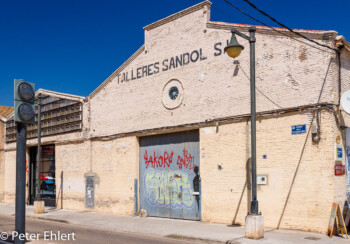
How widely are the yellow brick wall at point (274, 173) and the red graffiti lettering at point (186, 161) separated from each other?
752mm

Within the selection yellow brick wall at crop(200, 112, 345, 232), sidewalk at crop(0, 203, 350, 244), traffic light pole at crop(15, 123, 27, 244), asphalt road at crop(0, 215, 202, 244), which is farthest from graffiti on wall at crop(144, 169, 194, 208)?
traffic light pole at crop(15, 123, 27, 244)

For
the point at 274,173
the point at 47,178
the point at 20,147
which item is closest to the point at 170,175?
the point at 274,173

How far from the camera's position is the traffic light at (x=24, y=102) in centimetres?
765

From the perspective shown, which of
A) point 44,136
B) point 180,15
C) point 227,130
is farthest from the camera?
point 44,136

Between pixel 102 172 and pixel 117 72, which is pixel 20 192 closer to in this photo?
pixel 102 172

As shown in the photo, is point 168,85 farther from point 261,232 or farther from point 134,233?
point 261,232

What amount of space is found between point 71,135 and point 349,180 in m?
14.8

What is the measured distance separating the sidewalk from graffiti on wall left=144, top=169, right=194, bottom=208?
0.79 m

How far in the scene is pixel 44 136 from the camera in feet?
78.0

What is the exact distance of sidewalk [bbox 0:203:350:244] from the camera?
11.2 metres

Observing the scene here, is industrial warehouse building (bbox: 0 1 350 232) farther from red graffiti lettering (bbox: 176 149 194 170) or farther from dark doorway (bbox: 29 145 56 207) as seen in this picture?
dark doorway (bbox: 29 145 56 207)

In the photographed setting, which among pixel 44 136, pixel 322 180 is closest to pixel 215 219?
pixel 322 180

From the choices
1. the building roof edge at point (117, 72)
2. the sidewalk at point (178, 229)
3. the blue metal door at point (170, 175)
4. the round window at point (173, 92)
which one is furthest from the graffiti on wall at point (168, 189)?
the building roof edge at point (117, 72)

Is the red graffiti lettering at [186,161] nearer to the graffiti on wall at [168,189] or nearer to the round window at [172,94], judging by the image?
the graffiti on wall at [168,189]
